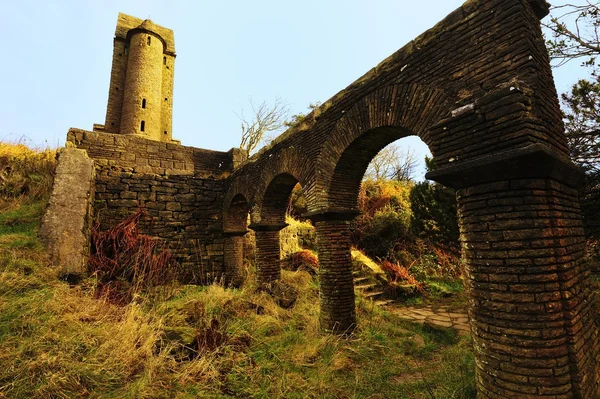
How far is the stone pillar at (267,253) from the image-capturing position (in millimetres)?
7759

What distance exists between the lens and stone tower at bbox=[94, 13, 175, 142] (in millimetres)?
13508

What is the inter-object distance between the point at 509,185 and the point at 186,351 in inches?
170

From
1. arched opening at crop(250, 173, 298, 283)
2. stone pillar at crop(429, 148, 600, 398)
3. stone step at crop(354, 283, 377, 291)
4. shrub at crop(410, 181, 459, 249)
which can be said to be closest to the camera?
stone pillar at crop(429, 148, 600, 398)

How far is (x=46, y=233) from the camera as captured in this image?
545cm

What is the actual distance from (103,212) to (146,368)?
6154 mm

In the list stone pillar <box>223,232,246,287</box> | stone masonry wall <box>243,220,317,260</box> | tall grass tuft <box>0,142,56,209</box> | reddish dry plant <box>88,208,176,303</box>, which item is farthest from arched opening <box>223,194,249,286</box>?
tall grass tuft <box>0,142,56,209</box>

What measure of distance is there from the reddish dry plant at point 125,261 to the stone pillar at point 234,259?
1.68m

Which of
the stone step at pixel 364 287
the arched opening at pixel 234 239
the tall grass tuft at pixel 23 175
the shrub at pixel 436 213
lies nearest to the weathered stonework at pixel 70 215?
the tall grass tuft at pixel 23 175

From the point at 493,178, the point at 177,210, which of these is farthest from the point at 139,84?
the point at 493,178

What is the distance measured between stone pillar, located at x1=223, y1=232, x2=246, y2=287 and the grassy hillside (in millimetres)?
3317

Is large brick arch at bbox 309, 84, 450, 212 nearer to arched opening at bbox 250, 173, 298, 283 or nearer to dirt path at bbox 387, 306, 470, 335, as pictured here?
arched opening at bbox 250, 173, 298, 283

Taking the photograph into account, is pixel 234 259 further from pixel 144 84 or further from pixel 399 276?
pixel 144 84

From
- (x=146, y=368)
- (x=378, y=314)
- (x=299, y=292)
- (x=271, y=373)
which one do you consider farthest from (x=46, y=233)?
(x=378, y=314)

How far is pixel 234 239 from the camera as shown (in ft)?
31.8
